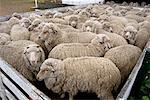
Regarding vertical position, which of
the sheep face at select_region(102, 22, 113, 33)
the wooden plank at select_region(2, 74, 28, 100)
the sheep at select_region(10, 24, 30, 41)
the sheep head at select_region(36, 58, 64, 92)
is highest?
the sheep face at select_region(102, 22, 113, 33)

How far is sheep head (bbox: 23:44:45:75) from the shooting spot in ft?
9.73

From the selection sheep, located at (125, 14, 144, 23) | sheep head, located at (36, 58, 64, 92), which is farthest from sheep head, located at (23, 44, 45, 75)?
sheep, located at (125, 14, 144, 23)

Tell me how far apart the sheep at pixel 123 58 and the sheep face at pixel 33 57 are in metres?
0.86

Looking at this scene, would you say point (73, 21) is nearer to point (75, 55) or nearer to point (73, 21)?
point (73, 21)

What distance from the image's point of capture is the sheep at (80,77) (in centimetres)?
267

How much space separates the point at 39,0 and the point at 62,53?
9.14m

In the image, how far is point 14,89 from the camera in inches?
99.2

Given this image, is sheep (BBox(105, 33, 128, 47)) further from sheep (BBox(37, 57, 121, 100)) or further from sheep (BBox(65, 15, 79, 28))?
sheep (BBox(65, 15, 79, 28))

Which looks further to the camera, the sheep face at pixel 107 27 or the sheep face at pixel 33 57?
the sheep face at pixel 107 27

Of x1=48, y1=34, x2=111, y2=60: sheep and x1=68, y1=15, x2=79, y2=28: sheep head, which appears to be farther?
x1=68, y1=15, x2=79, y2=28: sheep head

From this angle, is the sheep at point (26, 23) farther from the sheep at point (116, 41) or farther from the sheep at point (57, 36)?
the sheep at point (116, 41)

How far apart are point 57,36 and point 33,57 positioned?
2.66ft

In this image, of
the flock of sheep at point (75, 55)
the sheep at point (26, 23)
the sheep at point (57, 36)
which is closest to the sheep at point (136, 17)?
the flock of sheep at point (75, 55)

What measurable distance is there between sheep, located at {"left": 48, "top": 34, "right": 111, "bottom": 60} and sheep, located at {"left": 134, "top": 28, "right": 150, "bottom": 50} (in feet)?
2.35
